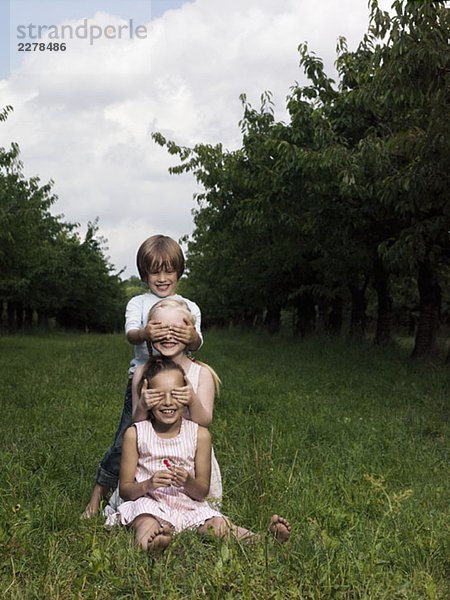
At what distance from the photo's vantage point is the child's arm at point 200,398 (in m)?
4.06

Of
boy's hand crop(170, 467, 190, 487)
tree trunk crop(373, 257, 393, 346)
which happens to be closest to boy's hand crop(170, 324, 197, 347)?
boy's hand crop(170, 467, 190, 487)

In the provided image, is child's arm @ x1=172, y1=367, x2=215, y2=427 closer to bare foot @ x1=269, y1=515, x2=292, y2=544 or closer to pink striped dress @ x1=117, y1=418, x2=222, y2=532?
pink striped dress @ x1=117, y1=418, x2=222, y2=532

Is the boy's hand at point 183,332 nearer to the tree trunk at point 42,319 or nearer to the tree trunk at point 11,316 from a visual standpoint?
the tree trunk at point 11,316

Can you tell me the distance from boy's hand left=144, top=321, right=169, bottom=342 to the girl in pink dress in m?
0.24

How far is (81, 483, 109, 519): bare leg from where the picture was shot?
4.42m

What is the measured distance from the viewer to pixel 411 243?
450 inches

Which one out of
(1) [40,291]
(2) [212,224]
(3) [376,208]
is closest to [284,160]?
(3) [376,208]

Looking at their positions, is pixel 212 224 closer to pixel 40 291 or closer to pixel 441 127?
pixel 441 127

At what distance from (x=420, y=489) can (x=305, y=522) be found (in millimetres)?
1452

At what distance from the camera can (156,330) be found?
3.91 m

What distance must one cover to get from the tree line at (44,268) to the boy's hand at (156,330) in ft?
46.7

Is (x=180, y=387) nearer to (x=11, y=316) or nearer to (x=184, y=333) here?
(x=184, y=333)

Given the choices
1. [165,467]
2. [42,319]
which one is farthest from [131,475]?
[42,319]

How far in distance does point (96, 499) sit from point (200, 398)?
105 cm
